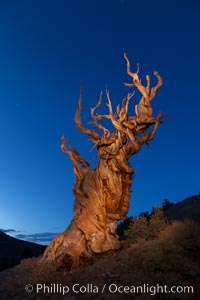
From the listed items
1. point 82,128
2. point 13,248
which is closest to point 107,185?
point 82,128

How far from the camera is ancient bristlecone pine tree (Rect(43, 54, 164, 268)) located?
40.8 ft

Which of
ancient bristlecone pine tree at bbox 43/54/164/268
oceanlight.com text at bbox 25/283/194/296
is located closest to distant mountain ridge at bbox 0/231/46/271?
ancient bristlecone pine tree at bbox 43/54/164/268

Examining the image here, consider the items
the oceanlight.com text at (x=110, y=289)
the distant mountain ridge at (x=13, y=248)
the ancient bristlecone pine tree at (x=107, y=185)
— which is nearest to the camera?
the oceanlight.com text at (x=110, y=289)

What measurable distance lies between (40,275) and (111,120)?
6016 mm

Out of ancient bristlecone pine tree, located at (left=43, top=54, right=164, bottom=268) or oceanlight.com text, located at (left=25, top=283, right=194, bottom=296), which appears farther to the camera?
ancient bristlecone pine tree, located at (left=43, top=54, right=164, bottom=268)

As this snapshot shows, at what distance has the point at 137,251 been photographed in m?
10.9

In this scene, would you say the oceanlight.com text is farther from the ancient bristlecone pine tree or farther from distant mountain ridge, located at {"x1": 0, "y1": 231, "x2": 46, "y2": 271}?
distant mountain ridge, located at {"x1": 0, "y1": 231, "x2": 46, "y2": 271}

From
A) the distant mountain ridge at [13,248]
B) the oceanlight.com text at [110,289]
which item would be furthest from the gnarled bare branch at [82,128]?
the distant mountain ridge at [13,248]

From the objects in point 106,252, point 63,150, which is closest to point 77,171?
point 63,150

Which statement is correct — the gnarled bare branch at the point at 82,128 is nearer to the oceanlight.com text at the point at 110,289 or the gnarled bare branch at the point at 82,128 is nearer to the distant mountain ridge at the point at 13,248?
the oceanlight.com text at the point at 110,289

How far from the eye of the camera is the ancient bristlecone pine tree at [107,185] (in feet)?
40.8

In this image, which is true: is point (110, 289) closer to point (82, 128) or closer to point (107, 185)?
point (107, 185)

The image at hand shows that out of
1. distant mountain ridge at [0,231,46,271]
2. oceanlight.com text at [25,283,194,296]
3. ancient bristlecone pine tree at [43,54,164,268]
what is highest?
distant mountain ridge at [0,231,46,271]

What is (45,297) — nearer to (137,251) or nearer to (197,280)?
(137,251)
